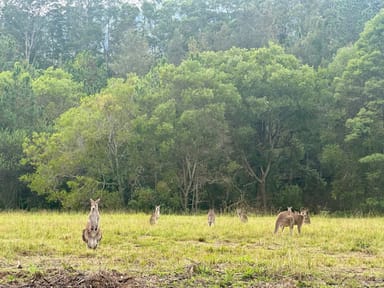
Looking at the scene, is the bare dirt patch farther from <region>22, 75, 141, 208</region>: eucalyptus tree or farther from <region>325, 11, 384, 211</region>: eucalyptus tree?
<region>325, 11, 384, 211</region>: eucalyptus tree

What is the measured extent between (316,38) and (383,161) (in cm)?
1512

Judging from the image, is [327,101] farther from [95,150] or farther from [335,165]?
[95,150]

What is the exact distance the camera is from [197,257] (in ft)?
33.6

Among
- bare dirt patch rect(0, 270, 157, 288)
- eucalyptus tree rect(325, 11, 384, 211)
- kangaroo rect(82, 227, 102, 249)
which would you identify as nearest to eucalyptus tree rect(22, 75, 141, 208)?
eucalyptus tree rect(325, 11, 384, 211)

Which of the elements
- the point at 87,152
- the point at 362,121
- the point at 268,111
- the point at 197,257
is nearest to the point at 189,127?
the point at 268,111

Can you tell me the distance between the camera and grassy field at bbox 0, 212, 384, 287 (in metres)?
8.18

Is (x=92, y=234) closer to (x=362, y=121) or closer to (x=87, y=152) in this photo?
(x=87, y=152)

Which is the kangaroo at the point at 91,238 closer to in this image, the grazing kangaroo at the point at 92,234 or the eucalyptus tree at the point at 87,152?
the grazing kangaroo at the point at 92,234

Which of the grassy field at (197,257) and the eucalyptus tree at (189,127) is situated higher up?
the eucalyptus tree at (189,127)

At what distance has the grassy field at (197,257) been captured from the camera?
8180 millimetres

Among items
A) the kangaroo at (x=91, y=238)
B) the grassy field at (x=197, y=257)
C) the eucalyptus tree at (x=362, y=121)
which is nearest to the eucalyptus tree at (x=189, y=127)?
the eucalyptus tree at (x=362, y=121)

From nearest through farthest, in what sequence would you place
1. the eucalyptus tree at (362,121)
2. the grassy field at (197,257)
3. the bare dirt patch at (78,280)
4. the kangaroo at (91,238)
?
the bare dirt patch at (78,280) → the grassy field at (197,257) → the kangaroo at (91,238) → the eucalyptus tree at (362,121)

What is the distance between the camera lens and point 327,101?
31906 millimetres

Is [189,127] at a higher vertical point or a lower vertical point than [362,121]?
lower
